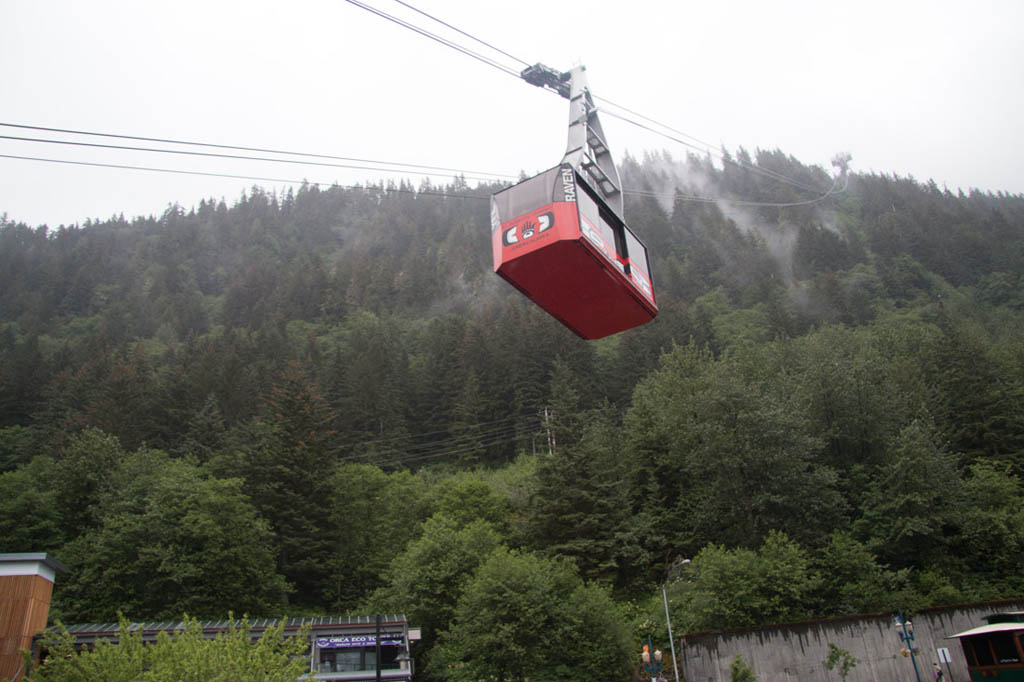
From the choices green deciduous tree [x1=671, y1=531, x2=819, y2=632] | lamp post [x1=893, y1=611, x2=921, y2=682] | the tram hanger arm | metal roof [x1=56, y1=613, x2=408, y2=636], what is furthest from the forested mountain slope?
the tram hanger arm

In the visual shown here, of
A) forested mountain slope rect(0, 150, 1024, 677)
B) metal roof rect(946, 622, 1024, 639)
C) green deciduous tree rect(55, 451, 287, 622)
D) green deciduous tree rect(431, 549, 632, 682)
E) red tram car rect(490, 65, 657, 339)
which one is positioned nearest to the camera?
red tram car rect(490, 65, 657, 339)

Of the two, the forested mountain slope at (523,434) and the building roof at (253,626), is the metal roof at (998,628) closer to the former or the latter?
the forested mountain slope at (523,434)

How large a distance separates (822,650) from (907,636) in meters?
2.72

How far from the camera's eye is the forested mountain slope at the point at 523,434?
30.1 metres

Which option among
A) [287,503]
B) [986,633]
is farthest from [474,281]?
[986,633]

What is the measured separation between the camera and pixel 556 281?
13.3 meters

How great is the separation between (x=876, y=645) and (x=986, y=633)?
3857mm

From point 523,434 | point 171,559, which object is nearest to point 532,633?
point 171,559

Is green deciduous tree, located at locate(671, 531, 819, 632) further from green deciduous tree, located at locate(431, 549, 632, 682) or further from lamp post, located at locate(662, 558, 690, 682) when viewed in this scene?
→ green deciduous tree, located at locate(431, 549, 632, 682)

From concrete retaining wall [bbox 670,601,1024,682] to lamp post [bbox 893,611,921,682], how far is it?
200 mm

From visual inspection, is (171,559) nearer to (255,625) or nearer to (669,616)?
(255,625)

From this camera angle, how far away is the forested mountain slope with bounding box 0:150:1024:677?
30062mm

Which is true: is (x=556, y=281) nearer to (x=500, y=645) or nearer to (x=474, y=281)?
(x=500, y=645)

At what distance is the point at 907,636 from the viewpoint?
2236 cm
